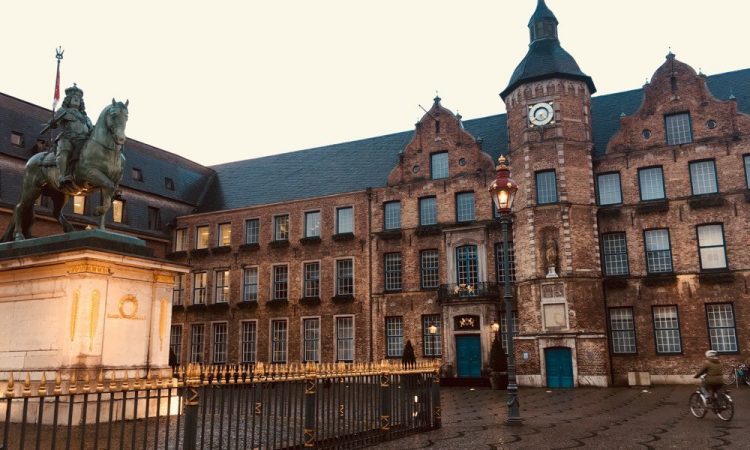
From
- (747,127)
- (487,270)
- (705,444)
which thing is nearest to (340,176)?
(487,270)

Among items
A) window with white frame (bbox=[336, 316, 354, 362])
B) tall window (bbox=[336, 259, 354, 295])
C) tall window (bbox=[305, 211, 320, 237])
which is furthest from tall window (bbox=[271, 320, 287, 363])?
tall window (bbox=[305, 211, 320, 237])

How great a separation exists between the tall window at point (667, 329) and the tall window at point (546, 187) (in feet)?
23.3

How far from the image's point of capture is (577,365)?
27625mm

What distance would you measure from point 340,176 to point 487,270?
1202 cm

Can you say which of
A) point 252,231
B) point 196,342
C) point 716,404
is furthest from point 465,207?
point 716,404

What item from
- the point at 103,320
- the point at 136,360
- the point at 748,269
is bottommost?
the point at 136,360

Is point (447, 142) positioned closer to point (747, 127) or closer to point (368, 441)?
point (747, 127)

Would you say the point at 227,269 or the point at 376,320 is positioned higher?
the point at 227,269

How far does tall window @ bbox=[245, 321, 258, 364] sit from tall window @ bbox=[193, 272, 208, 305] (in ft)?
13.0

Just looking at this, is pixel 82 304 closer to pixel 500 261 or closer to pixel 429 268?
pixel 500 261

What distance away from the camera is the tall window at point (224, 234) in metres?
40.2

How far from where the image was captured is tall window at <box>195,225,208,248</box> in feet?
134

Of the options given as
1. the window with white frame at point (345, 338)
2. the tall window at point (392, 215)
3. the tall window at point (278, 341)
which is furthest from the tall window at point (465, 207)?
the tall window at point (278, 341)

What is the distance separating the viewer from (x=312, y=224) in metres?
37.5
